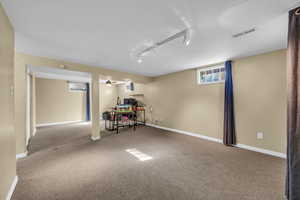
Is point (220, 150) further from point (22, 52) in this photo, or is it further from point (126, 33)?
point (22, 52)

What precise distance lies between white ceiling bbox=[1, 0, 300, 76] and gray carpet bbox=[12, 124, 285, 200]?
7.63ft

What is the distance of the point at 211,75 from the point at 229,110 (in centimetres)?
123

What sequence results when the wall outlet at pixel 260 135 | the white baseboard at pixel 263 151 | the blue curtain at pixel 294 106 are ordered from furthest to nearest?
the wall outlet at pixel 260 135 < the white baseboard at pixel 263 151 < the blue curtain at pixel 294 106

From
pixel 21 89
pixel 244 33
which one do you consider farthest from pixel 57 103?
pixel 244 33

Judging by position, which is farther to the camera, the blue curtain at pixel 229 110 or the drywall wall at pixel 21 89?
the blue curtain at pixel 229 110

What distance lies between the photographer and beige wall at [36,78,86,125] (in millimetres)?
5641

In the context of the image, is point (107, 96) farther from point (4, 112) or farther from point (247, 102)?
point (247, 102)

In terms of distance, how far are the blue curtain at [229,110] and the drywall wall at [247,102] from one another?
12cm

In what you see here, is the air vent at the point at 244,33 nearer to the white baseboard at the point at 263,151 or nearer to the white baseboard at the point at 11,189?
the white baseboard at the point at 263,151

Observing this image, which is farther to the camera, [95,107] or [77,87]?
[77,87]

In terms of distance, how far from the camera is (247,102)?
10.2 ft

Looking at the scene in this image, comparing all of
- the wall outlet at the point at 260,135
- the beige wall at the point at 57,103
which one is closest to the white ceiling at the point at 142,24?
the wall outlet at the point at 260,135

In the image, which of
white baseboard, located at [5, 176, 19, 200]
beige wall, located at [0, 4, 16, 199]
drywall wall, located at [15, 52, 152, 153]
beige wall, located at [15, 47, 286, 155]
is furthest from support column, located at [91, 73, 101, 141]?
beige wall, located at [0, 4, 16, 199]

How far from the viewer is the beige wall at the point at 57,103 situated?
5.64m
